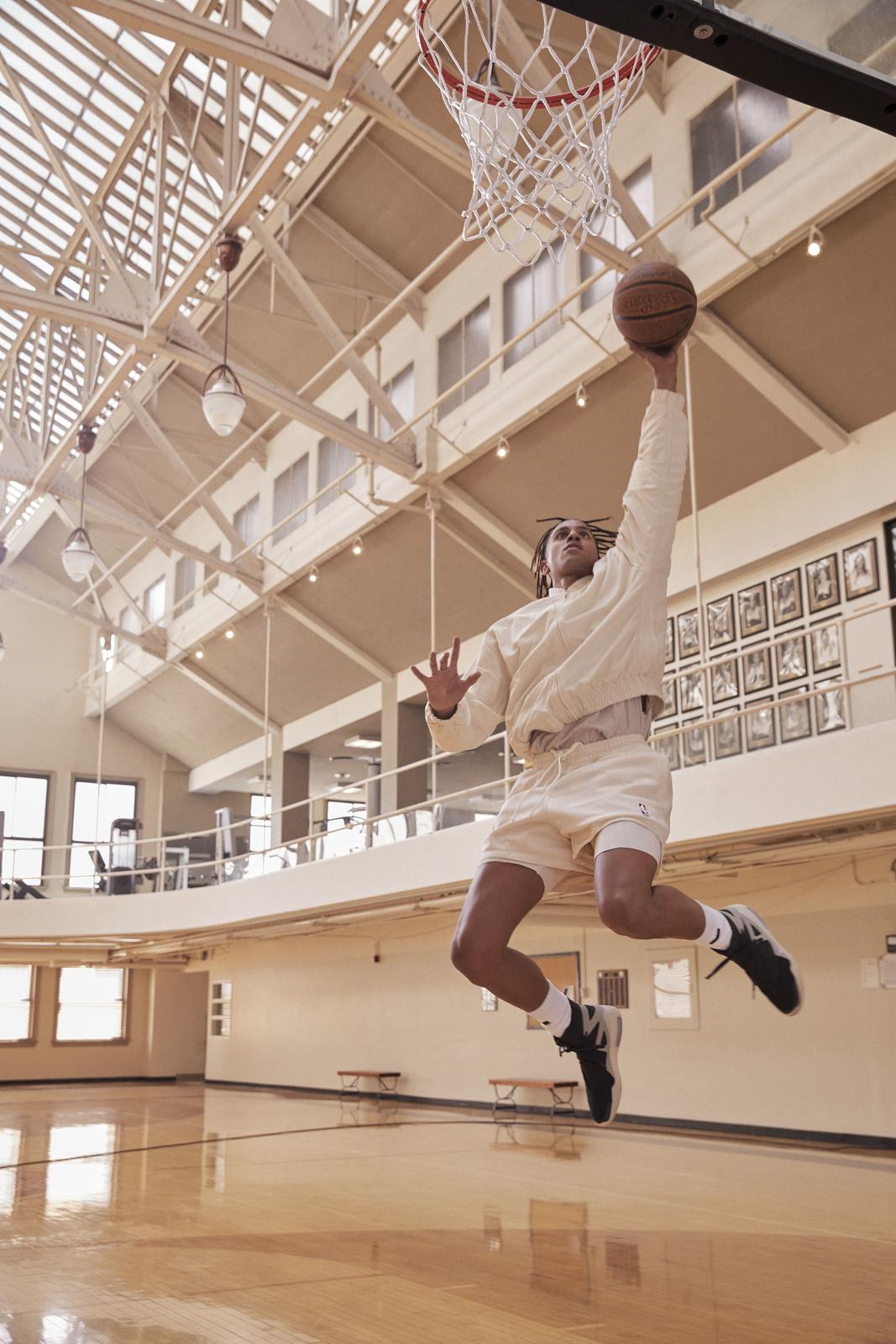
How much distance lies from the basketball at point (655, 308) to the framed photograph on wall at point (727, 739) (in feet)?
21.7

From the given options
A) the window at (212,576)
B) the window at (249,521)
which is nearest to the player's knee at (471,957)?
the window at (212,576)

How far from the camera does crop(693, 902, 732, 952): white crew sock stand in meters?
2.81

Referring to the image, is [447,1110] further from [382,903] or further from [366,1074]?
[382,903]

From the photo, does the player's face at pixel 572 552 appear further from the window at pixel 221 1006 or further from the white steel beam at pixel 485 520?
the window at pixel 221 1006

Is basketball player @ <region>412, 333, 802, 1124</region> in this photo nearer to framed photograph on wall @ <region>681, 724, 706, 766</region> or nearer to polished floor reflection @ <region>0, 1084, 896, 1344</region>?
polished floor reflection @ <region>0, 1084, 896, 1344</region>

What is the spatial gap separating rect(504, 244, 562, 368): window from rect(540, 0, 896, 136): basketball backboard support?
9747mm

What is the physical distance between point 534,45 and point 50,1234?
31.5 ft

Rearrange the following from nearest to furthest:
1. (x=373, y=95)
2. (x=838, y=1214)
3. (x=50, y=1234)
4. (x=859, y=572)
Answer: (x=50, y=1234)
(x=838, y=1214)
(x=373, y=95)
(x=859, y=572)

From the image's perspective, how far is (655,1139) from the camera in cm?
1072

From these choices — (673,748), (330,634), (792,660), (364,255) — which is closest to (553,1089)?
(673,748)

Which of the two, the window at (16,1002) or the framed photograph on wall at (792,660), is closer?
the framed photograph on wall at (792,660)

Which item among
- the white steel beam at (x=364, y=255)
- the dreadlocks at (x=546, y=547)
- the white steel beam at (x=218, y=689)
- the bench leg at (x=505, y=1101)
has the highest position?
the white steel beam at (x=364, y=255)

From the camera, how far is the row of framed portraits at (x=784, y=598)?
10406 millimetres

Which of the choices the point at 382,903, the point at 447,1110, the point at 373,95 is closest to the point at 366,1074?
the point at 447,1110
